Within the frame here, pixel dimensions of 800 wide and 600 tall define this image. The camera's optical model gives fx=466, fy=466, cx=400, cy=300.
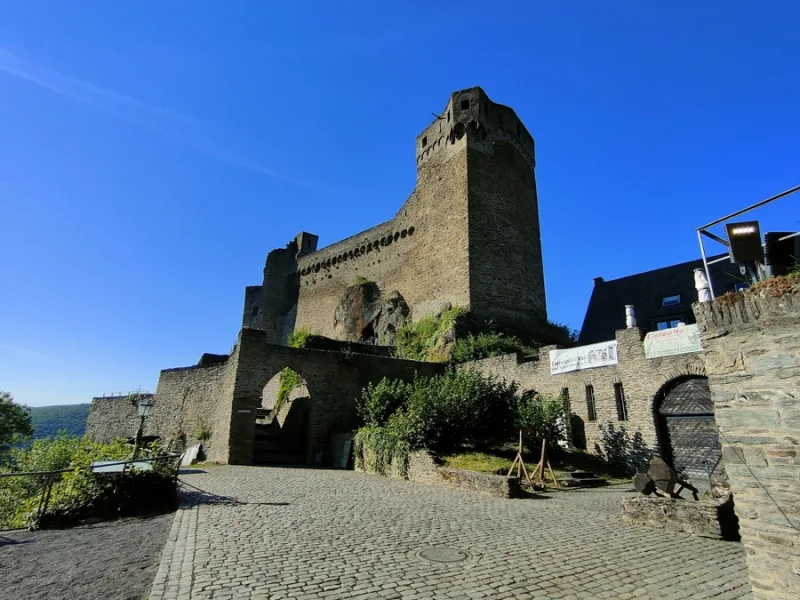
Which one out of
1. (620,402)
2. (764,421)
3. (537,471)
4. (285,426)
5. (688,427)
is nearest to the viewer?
(764,421)

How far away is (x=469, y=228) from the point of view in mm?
26078

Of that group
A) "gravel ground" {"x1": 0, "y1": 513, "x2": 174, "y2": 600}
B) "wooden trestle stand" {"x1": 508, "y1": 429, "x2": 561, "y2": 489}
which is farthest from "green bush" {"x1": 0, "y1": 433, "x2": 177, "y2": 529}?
"wooden trestle stand" {"x1": 508, "y1": 429, "x2": 561, "y2": 489}

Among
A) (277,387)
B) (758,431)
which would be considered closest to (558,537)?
(758,431)

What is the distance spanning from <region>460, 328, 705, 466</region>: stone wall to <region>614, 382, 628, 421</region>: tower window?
87mm

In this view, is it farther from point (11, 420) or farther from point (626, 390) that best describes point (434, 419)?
point (11, 420)

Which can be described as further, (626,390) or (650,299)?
(650,299)

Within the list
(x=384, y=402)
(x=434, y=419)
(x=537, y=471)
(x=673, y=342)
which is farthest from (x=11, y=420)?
(x=673, y=342)

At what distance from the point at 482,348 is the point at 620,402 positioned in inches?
311

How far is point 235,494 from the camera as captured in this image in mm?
9695

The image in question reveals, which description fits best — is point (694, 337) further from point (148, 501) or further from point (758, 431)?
point (148, 501)

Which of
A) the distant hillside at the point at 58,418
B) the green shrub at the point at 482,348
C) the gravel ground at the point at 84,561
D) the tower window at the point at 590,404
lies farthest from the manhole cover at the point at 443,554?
the distant hillside at the point at 58,418

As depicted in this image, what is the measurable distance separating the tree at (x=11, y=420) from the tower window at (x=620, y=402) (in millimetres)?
38699

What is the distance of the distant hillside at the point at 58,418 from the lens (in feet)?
241

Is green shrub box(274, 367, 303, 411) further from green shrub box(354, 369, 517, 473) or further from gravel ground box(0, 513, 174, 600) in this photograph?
gravel ground box(0, 513, 174, 600)
